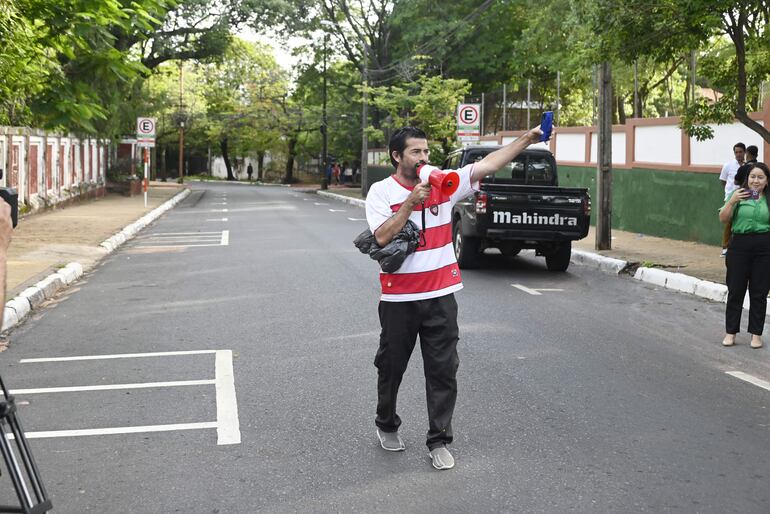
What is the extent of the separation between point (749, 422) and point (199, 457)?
345 cm

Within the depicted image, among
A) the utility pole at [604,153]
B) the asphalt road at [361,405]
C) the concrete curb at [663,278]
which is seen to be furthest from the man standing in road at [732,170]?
the asphalt road at [361,405]

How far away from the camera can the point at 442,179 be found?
4742mm

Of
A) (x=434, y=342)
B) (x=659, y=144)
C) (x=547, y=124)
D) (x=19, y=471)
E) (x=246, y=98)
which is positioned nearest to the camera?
(x=19, y=471)

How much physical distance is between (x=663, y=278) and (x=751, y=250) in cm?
486

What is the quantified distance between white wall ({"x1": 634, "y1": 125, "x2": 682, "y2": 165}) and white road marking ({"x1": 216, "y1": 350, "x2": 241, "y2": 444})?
13.8 m

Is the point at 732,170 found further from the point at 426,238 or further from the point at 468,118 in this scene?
the point at 426,238

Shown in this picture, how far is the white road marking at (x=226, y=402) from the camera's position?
5836 mm

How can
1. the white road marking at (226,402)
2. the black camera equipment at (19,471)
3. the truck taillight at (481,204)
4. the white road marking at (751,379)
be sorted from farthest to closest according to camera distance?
1. the truck taillight at (481,204)
2. the white road marking at (751,379)
3. the white road marking at (226,402)
4. the black camera equipment at (19,471)

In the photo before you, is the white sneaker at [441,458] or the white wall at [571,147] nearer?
the white sneaker at [441,458]

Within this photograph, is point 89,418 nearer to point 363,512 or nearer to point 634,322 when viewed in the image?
point 363,512

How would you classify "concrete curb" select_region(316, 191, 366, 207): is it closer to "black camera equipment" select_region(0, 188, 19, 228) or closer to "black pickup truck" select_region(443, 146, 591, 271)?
"black pickup truck" select_region(443, 146, 591, 271)

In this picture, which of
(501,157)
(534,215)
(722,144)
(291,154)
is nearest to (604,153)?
(722,144)

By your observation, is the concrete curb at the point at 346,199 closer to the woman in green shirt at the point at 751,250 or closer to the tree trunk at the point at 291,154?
the tree trunk at the point at 291,154

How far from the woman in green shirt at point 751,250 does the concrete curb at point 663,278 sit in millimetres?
2735
